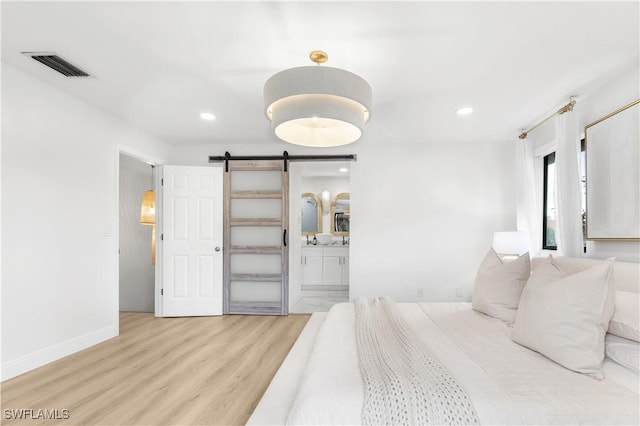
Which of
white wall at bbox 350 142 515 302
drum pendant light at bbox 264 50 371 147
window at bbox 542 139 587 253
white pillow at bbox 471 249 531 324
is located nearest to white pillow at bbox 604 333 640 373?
white pillow at bbox 471 249 531 324

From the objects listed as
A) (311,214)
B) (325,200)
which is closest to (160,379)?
(311,214)

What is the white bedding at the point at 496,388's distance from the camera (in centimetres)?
128

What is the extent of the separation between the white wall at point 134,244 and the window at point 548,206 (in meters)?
5.47

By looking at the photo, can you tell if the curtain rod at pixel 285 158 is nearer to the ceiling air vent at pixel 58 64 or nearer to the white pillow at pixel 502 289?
the ceiling air vent at pixel 58 64

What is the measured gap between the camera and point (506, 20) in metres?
2.14

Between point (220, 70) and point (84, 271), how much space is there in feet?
8.05

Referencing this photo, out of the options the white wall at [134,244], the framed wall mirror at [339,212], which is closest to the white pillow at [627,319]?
the white wall at [134,244]

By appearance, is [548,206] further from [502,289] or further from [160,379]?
[160,379]

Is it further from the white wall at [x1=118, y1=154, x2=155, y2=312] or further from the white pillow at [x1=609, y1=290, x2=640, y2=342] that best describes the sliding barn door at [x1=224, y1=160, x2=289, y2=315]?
the white pillow at [x1=609, y1=290, x2=640, y2=342]

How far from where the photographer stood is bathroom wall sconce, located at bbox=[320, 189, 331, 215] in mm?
7663

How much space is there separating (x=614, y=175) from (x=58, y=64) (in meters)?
4.53

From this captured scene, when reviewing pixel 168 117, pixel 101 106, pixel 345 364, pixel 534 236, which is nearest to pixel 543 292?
pixel 345 364

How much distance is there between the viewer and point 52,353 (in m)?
3.08

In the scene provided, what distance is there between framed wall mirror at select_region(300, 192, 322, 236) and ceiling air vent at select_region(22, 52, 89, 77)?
5.20 m
